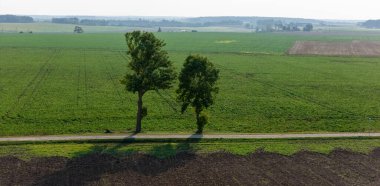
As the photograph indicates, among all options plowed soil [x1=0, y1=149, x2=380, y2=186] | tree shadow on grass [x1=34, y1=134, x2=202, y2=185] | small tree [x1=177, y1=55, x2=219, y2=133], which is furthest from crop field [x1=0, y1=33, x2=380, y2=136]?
plowed soil [x1=0, y1=149, x2=380, y2=186]

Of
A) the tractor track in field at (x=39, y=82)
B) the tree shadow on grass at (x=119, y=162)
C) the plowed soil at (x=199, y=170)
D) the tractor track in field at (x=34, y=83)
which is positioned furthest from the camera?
the tractor track in field at (x=39, y=82)

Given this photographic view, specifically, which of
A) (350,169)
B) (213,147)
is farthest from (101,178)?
(350,169)

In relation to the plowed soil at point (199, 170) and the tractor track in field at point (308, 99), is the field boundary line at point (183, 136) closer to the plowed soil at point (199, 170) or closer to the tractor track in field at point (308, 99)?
the plowed soil at point (199, 170)

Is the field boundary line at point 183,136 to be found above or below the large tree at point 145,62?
below

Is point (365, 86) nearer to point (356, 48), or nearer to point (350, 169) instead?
point (350, 169)

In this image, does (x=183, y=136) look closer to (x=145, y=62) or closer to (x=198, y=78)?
(x=198, y=78)

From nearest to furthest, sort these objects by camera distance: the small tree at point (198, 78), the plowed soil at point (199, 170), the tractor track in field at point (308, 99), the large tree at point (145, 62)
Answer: the plowed soil at point (199, 170), the large tree at point (145, 62), the small tree at point (198, 78), the tractor track in field at point (308, 99)

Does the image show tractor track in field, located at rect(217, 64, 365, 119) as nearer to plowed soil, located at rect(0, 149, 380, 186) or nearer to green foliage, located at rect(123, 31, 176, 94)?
plowed soil, located at rect(0, 149, 380, 186)

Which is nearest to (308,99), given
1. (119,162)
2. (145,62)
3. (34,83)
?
(145,62)

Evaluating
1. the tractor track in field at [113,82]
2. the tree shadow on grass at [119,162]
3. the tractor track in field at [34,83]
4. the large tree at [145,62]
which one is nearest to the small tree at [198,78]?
the large tree at [145,62]
